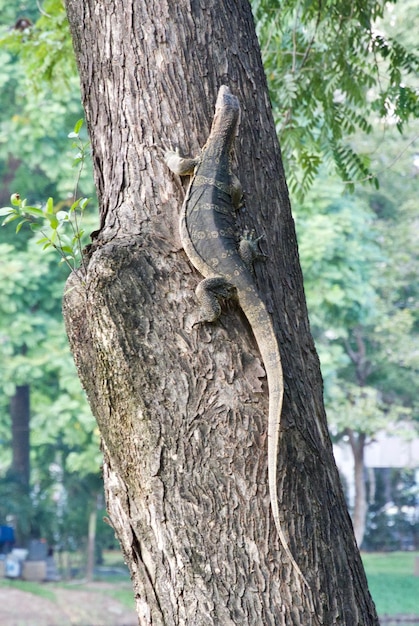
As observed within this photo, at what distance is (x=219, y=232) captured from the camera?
2346mm

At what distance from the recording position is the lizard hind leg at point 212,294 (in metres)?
2.03

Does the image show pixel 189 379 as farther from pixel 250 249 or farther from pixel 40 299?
pixel 40 299

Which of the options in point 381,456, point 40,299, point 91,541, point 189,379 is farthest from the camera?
point 381,456

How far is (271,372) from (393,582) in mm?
12050

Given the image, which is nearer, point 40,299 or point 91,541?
point 40,299

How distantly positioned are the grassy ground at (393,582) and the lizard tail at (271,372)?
10205 mm

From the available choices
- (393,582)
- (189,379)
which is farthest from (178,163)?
(393,582)

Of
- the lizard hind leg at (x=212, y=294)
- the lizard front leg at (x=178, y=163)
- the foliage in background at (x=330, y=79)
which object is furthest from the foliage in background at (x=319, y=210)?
the lizard hind leg at (x=212, y=294)

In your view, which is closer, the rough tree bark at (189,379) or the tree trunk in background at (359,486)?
the rough tree bark at (189,379)

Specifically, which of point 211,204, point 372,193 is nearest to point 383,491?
point 372,193

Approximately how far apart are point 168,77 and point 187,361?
3.00ft

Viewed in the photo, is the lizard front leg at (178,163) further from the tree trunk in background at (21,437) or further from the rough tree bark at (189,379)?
the tree trunk in background at (21,437)

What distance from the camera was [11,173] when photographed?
1312 cm

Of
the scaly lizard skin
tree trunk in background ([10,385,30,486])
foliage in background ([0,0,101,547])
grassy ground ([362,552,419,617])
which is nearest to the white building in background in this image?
grassy ground ([362,552,419,617])
